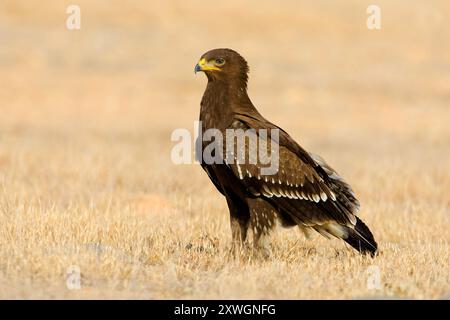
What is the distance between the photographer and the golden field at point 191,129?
766cm

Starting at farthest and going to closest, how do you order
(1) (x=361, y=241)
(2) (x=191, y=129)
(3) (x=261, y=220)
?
(2) (x=191, y=129), (1) (x=361, y=241), (3) (x=261, y=220)

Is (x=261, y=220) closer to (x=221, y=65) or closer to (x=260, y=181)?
(x=260, y=181)

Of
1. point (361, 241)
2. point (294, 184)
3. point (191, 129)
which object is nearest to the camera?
point (294, 184)

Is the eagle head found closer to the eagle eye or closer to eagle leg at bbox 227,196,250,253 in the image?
the eagle eye

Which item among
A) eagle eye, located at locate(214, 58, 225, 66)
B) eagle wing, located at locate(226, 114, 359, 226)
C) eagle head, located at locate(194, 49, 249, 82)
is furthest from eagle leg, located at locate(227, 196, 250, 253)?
eagle eye, located at locate(214, 58, 225, 66)

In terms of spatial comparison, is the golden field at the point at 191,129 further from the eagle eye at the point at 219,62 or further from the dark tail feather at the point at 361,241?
the eagle eye at the point at 219,62

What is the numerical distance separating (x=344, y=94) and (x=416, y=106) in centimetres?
289

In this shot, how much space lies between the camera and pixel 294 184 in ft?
28.3

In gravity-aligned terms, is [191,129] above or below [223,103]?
above

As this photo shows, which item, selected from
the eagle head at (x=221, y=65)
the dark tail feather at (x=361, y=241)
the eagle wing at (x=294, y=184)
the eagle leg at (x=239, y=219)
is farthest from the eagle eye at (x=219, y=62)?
the dark tail feather at (x=361, y=241)

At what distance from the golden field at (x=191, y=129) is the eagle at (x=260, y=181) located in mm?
339

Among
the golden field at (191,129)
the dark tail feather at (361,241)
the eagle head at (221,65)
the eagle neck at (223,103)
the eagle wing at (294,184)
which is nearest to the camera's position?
the golden field at (191,129)

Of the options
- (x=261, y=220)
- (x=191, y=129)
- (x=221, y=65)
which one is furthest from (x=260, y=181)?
(x=191, y=129)

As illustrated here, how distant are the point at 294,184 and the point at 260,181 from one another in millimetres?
424
